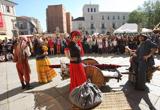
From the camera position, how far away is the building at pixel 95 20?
8356 centimetres

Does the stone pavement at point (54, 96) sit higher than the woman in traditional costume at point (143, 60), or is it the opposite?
the woman in traditional costume at point (143, 60)

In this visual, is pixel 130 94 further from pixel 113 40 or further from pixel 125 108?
pixel 113 40

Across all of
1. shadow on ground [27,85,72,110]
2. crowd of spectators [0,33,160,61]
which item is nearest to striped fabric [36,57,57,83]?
shadow on ground [27,85,72,110]

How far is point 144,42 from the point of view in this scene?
5.73 m

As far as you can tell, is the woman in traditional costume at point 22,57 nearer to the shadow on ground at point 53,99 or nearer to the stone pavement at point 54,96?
the stone pavement at point 54,96

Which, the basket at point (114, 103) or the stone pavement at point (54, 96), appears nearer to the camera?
the basket at point (114, 103)

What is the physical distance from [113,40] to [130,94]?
9486 millimetres

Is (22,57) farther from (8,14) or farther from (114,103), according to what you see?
(8,14)

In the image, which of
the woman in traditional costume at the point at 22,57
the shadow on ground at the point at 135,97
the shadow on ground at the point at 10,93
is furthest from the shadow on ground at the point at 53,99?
the shadow on ground at the point at 135,97

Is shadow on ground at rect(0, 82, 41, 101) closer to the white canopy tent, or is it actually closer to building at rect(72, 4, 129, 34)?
the white canopy tent

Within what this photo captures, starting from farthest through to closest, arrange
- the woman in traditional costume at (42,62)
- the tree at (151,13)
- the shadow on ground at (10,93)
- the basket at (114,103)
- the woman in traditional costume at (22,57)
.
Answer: the tree at (151,13) → the woman in traditional costume at (42,62) → the woman in traditional costume at (22,57) → the shadow on ground at (10,93) → the basket at (114,103)

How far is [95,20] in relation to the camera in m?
84.5

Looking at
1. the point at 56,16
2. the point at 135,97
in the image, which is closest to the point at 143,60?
the point at 135,97

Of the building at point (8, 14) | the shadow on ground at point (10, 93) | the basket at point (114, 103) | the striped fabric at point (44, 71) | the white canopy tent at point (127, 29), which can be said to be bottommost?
the shadow on ground at point (10, 93)
